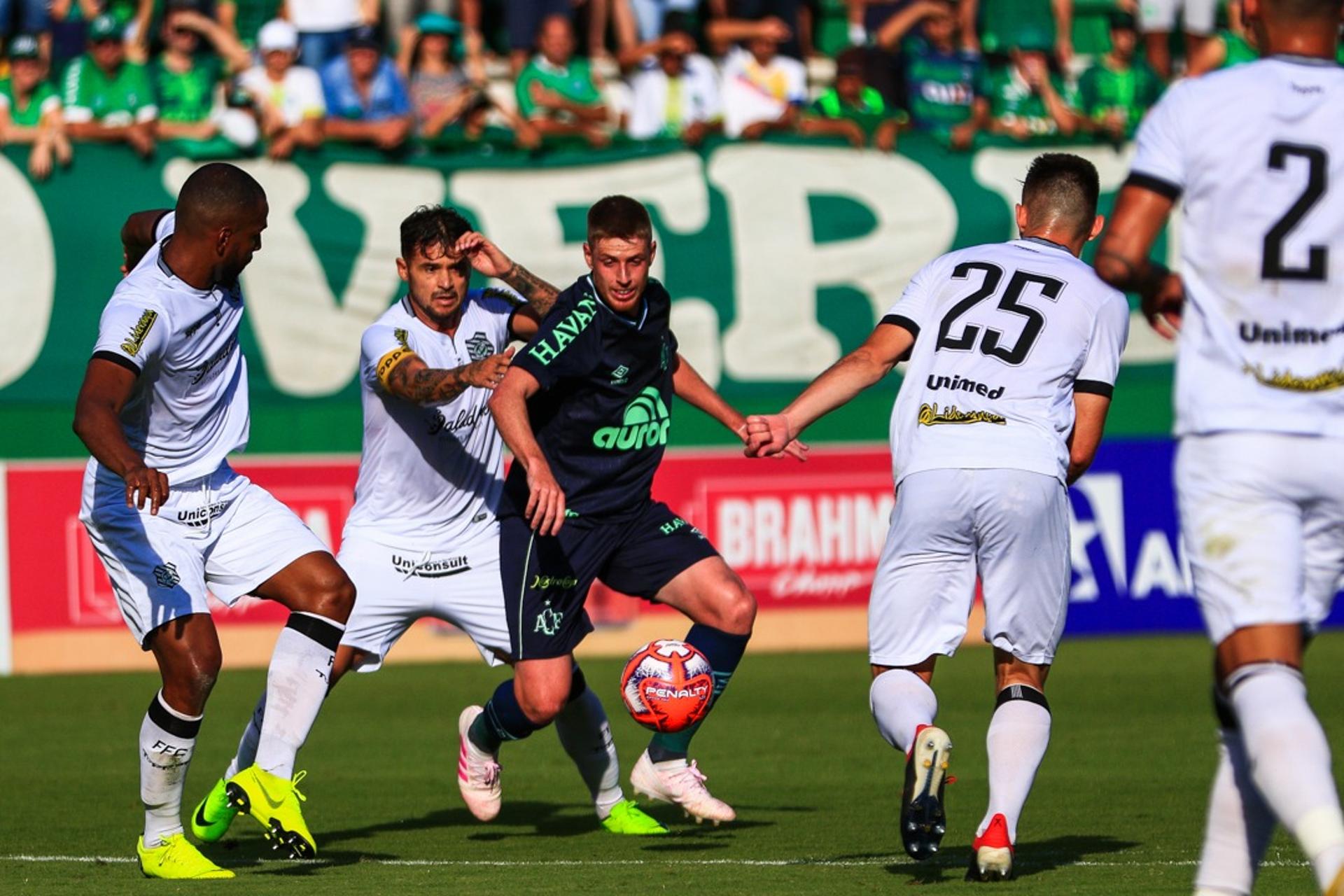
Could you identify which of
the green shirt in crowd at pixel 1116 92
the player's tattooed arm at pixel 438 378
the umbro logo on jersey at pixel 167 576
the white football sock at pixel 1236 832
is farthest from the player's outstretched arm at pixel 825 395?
the green shirt in crowd at pixel 1116 92

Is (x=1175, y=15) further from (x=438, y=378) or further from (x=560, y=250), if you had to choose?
(x=438, y=378)

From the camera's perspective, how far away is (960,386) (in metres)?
6.44

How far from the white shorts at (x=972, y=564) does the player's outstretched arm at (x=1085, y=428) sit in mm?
167

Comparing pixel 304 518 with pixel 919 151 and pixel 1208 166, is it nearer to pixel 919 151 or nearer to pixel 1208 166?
pixel 919 151

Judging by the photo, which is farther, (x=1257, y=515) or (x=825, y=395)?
(x=825, y=395)

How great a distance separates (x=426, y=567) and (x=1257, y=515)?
4388mm

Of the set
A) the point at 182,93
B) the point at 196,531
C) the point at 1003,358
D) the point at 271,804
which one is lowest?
the point at 271,804

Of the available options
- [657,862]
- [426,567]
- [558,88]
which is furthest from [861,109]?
[657,862]

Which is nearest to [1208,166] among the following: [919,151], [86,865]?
[86,865]

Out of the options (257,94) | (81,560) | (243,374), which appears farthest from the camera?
(257,94)

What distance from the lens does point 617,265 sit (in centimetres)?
749

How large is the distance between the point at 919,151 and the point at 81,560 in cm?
740

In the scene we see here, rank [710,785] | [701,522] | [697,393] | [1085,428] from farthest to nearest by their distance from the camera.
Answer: [701,522], [710,785], [697,393], [1085,428]

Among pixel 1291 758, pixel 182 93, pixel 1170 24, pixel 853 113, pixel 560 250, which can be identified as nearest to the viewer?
pixel 1291 758
